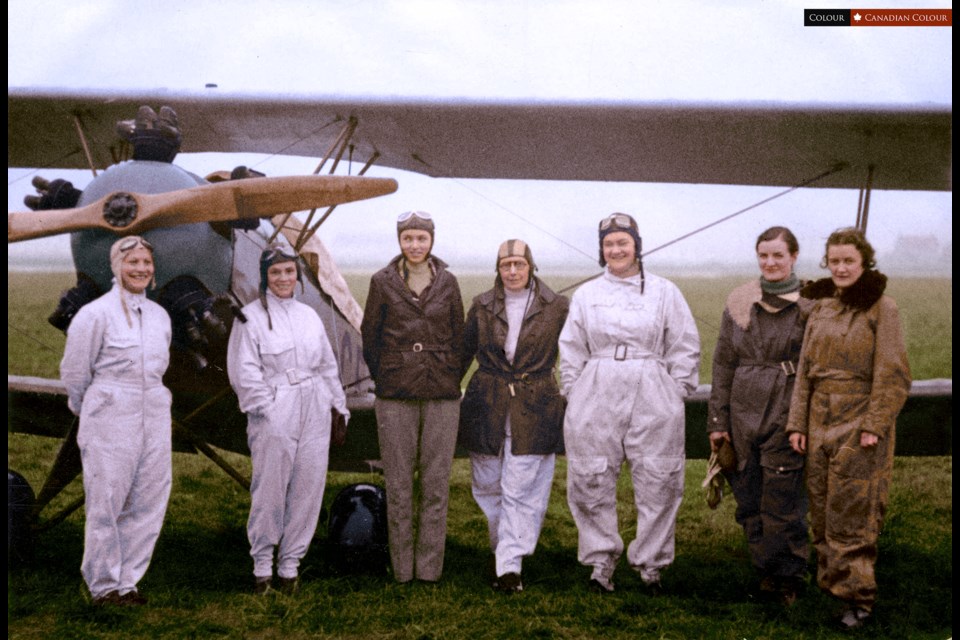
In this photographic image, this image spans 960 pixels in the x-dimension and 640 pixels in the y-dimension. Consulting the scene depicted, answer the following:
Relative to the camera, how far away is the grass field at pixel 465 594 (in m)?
3.19

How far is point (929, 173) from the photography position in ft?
16.1

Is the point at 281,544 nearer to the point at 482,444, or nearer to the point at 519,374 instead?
the point at 482,444

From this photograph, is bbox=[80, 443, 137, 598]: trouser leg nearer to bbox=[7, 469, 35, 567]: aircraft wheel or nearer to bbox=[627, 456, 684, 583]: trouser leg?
bbox=[7, 469, 35, 567]: aircraft wheel

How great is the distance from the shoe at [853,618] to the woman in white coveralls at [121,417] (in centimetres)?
304

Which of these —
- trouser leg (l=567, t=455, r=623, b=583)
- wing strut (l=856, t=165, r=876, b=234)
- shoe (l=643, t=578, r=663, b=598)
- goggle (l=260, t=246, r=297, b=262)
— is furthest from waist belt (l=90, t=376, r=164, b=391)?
wing strut (l=856, t=165, r=876, b=234)

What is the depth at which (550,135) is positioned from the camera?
15.6 ft

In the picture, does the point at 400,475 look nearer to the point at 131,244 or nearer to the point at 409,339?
the point at 409,339

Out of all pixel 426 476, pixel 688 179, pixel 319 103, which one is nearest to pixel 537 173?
pixel 688 179

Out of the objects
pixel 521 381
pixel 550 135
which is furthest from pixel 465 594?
pixel 550 135

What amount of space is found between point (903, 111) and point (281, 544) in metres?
4.01

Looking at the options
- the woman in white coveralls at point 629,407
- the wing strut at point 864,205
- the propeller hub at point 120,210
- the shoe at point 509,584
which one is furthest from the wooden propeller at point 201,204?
the wing strut at point 864,205

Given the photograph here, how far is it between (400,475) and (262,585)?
2.70 ft

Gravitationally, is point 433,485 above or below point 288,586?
above

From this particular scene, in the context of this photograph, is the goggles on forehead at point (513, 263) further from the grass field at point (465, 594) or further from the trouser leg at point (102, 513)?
the trouser leg at point (102, 513)
